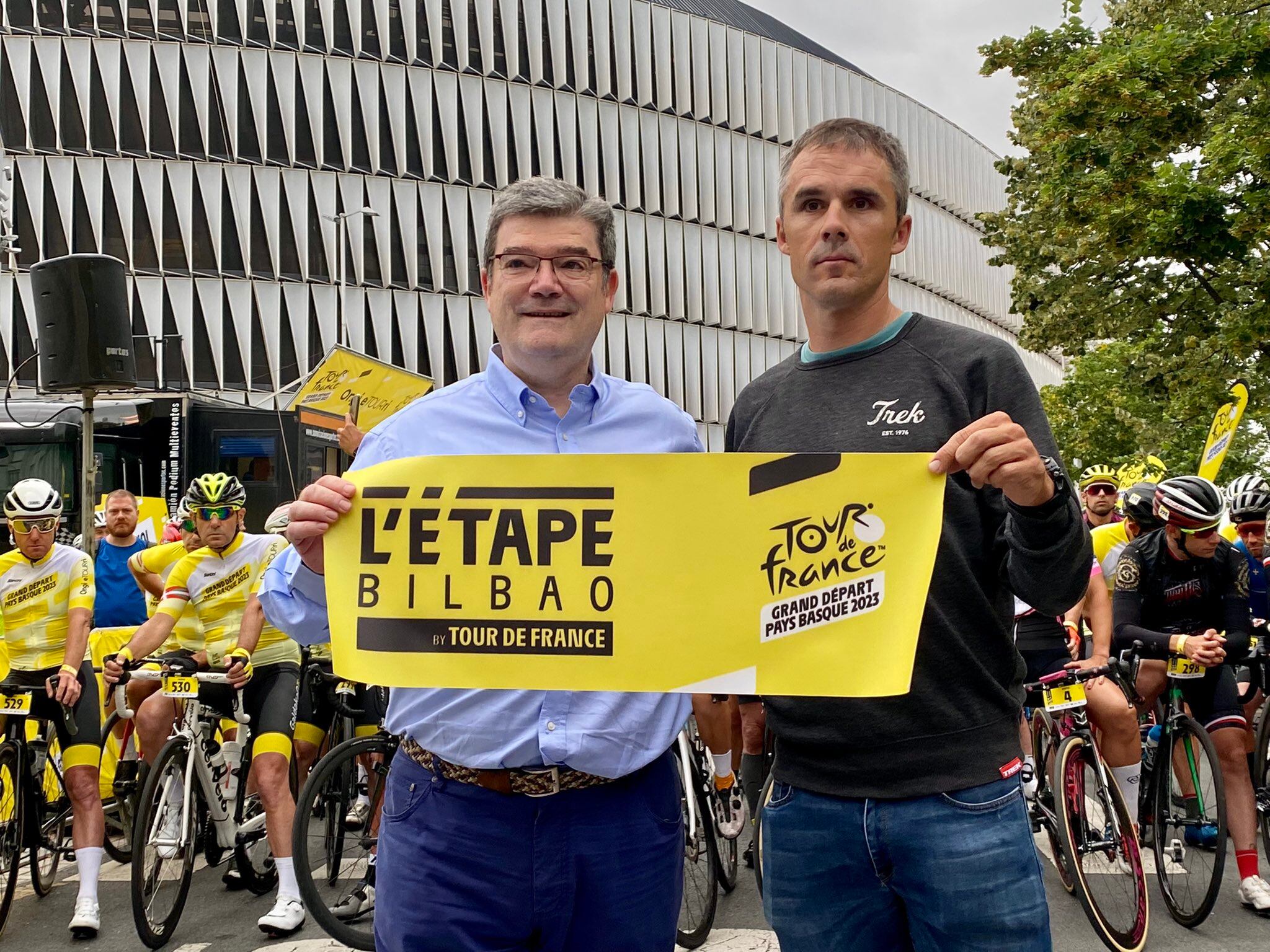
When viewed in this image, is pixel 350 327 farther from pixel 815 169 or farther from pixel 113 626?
pixel 815 169

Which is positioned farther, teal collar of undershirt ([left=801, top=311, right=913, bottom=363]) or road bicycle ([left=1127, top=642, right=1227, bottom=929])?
road bicycle ([left=1127, top=642, right=1227, bottom=929])

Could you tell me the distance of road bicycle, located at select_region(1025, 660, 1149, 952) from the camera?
575cm

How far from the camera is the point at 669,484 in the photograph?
2.74m

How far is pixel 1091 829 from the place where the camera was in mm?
5871

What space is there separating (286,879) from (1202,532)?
16.4 ft

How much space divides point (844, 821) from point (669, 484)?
778 mm

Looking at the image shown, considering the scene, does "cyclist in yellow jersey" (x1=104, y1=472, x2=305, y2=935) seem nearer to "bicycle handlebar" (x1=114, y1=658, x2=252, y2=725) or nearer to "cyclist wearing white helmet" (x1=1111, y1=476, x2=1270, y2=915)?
"bicycle handlebar" (x1=114, y1=658, x2=252, y2=725)

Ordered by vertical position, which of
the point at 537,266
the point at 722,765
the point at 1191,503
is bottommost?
the point at 722,765

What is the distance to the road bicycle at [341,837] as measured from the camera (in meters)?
Answer: 6.08

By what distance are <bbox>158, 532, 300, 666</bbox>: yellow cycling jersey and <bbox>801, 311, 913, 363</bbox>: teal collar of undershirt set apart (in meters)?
5.05

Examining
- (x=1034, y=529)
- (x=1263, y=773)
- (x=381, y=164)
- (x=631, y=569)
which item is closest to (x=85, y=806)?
(x=631, y=569)

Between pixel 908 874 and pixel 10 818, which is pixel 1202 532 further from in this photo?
pixel 10 818

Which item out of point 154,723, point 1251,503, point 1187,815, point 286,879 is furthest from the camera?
point 1251,503

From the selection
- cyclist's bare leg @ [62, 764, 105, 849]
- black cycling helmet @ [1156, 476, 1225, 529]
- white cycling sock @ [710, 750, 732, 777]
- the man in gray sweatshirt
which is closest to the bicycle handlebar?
cyclist's bare leg @ [62, 764, 105, 849]
